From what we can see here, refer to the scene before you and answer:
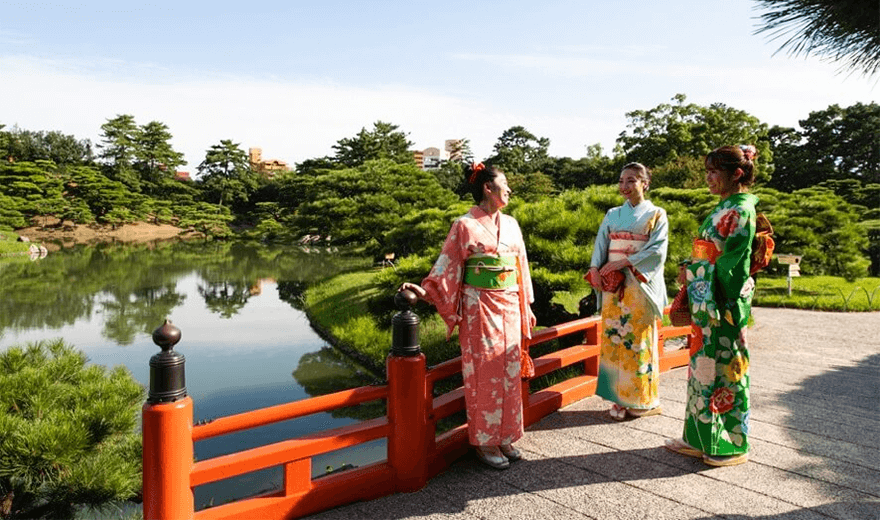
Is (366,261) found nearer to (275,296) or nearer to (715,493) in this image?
(275,296)

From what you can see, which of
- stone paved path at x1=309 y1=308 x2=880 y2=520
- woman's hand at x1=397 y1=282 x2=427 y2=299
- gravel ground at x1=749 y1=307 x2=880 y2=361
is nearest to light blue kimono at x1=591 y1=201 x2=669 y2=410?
stone paved path at x1=309 y1=308 x2=880 y2=520

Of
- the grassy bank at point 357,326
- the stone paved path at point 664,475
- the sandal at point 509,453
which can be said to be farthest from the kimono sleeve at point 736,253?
the grassy bank at point 357,326

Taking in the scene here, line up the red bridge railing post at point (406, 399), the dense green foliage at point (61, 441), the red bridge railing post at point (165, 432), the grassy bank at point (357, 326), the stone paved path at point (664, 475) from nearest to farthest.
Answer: the red bridge railing post at point (165, 432)
the stone paved path at point (664, 475)
the red bridge railing post at point (406, 399)
the dense green foliage at point (61, 441)
the grassy bank at point (357, 326)

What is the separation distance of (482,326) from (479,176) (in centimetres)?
77

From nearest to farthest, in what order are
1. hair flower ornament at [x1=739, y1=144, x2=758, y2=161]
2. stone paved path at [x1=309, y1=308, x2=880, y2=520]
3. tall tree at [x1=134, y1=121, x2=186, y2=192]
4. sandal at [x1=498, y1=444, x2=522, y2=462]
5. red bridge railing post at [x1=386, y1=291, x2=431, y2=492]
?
1. stone paved path at [x1=309, y1=308, x2=880, y2=520]
2. red bridge railing post at [x1=386, y1=291, x2=431, y2=492]
3. hair flower ornament at [x1=739, y1=144, x2=758, y2=161]
4. sandal at [x1=498, y1=444, x2=522, y2=462]
5. tall tree at [x1=134, y1=121, x2=186, y2=192]

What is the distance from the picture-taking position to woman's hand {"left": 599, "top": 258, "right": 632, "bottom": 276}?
352 centimetres

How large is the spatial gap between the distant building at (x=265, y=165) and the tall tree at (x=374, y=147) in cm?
1181

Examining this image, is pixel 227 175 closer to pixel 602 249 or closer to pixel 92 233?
pixel 92 233

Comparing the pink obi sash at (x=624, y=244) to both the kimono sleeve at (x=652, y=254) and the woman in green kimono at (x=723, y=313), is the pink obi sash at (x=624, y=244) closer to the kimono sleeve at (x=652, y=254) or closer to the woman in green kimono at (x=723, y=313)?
the kimono sleeve at (x=652, y=254)

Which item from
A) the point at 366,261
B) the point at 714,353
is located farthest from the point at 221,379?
the point at 366,261

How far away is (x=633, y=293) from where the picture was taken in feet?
11.6

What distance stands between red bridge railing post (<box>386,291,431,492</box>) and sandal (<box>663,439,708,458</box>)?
142 centimetres

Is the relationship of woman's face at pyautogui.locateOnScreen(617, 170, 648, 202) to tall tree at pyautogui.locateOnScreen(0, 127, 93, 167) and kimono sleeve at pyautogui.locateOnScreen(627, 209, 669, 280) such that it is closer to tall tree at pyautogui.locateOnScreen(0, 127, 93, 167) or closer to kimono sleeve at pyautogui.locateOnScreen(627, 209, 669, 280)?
A: kimono sleeve at pyautogui.locateOnScreen(627, 209, 669, 280)

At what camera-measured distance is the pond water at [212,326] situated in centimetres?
760
